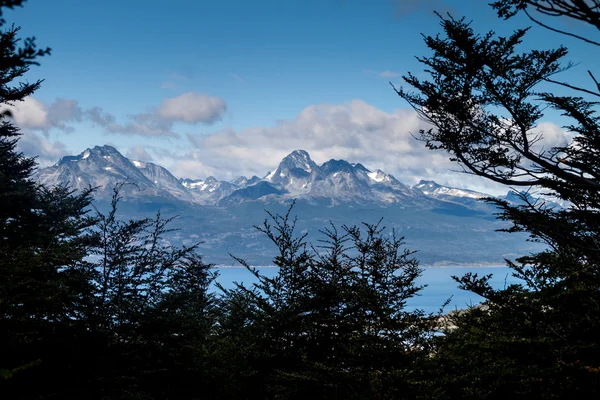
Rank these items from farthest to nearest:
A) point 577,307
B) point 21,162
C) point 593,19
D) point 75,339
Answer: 1. point 21,162
2. point 75,339
3. point 577,307
4. point 593,19

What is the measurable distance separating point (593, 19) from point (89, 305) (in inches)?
470

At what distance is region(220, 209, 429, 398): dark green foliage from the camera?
891 cm

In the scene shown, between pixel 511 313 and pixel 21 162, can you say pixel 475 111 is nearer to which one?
pixel 511 313

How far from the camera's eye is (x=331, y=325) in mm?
10602

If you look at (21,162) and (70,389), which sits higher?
(21,162)

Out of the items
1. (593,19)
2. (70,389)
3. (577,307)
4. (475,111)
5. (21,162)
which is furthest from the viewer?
(21,162)

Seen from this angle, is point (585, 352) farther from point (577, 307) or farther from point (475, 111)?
point (475, 111)

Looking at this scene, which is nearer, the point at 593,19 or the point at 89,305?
the point at 593,19

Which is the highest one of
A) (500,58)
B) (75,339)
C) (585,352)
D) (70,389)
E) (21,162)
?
(500,58)

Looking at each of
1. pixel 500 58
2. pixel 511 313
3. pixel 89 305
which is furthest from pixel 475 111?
pixel 89 305

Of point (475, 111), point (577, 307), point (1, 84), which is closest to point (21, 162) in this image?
point (1, 84)

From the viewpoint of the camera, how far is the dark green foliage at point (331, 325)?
29.2 ft

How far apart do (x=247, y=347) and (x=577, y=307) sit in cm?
696

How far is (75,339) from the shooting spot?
1095cm
